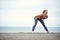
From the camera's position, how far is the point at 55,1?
67.1 inches

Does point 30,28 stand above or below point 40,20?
below

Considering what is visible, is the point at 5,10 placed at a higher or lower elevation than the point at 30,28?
higher

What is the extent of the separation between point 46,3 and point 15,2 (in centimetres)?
50

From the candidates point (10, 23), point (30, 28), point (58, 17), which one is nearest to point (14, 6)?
point (10, 23)

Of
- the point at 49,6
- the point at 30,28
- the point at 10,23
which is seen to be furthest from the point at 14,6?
the point at 49,6

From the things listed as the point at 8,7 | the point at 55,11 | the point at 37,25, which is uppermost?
the point at 8,7

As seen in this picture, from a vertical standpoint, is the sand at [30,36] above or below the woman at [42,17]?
below

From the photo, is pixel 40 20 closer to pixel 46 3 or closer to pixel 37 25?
pixel 37 25

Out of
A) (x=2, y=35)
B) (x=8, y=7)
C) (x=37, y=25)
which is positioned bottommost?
(x=2, y=35)

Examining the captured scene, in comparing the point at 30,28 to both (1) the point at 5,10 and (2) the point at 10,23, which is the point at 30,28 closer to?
(2) the point at 10,23

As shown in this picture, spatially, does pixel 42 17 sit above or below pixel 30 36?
above

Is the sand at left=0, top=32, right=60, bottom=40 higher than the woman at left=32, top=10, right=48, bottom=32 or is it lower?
lower

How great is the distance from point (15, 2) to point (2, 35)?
56cm

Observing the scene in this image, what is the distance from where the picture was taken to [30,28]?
170cm
